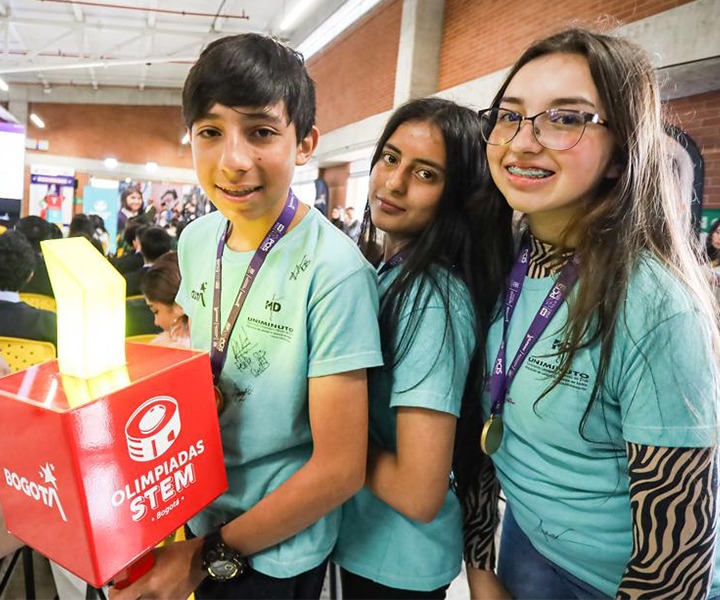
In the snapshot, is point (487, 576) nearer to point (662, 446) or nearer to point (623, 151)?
point (662, 446)

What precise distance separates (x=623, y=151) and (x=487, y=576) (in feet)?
3.28

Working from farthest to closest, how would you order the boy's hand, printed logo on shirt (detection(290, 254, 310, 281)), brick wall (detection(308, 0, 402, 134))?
brick wall (detection(308, 0, 402, 134)) < printed logo on shirt (detection(290, 254, 310, 281)) < the boy's hand

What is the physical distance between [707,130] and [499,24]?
10.1 feet

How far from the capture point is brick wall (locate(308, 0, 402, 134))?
8406mm

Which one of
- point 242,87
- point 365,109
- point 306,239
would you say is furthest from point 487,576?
point 365,109

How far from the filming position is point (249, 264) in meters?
0.96

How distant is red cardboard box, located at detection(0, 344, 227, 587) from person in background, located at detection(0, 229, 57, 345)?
1803 mm

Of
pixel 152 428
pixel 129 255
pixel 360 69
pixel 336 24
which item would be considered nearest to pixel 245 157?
pixel 152 428

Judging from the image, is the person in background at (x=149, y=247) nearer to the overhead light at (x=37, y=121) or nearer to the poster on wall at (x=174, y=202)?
the poster on wall at (x=174, y=202)

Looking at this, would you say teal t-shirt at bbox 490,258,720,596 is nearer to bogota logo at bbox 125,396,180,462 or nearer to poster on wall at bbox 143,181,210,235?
bogota logo at bbox 125,396,180,462

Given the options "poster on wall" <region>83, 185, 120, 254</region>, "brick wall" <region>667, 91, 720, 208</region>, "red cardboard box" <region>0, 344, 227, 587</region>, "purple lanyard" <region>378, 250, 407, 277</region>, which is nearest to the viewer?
"red cardboard box" <region>0, 344, 227, 587</region>

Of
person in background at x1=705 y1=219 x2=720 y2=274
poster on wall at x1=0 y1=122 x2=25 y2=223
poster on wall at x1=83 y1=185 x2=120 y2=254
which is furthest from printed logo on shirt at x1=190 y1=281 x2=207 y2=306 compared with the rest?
poster on wall at x1=83 y1=185 x2=120 y2=254

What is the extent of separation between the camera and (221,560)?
915mm

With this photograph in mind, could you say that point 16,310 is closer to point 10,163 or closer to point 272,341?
point 10,163
